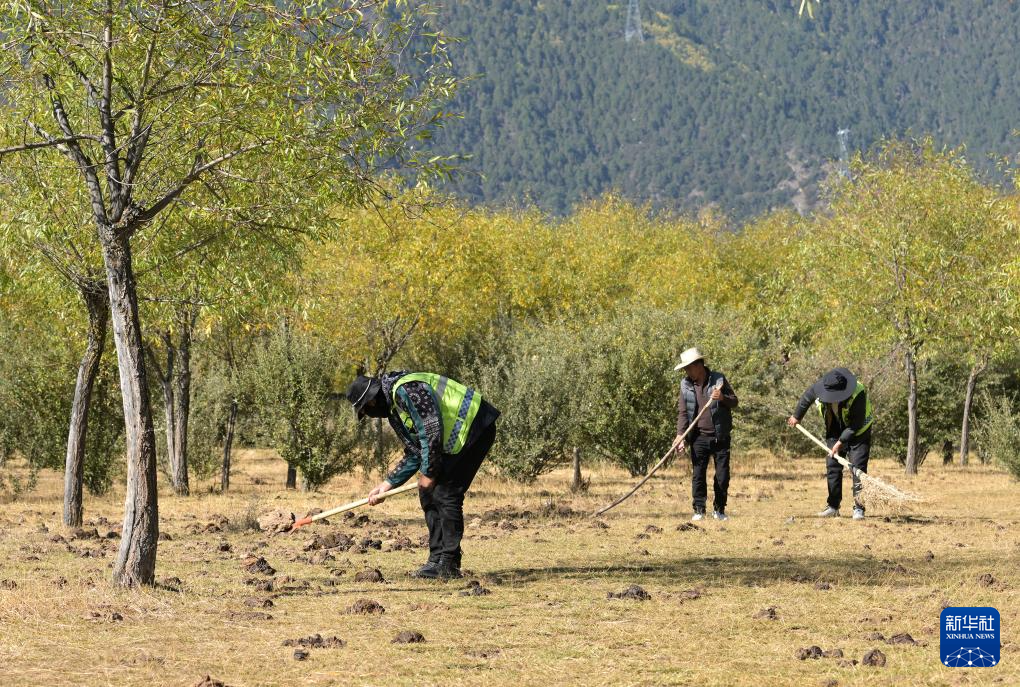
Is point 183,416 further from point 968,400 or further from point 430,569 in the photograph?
point 968,400

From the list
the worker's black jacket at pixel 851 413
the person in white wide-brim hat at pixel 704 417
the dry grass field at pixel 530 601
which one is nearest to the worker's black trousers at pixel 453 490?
the dry grass field at pixel 530 601

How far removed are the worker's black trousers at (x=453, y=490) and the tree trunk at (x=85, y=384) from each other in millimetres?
7090

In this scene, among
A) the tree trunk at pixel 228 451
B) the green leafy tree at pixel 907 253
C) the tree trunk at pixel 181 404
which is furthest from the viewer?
the green leafy tree at pixel 907 253

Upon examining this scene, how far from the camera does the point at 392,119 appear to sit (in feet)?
36.1

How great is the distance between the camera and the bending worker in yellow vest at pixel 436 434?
9.75 meters

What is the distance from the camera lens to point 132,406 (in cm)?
993

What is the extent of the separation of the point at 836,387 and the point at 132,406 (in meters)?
9.15

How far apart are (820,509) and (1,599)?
1269 cm

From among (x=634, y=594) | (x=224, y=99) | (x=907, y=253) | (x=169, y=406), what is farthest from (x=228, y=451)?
(x=634, y=594)

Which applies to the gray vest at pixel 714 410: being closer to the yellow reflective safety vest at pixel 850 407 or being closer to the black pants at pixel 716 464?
the black pants at pixel 716 464

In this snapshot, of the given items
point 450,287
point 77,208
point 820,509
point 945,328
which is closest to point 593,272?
point 450,287

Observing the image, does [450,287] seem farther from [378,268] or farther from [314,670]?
[314,670]

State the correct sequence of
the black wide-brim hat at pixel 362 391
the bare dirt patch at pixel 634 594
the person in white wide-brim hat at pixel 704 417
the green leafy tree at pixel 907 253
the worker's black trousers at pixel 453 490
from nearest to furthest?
the bare dirt patch at pixel 634 594, the black wide-brim hat at pixel 362 391, the worker's black trousers at pixel 453 490, the person in white wide-brim hat at pixel 704 417, the green leafy tree at pixel 907 253

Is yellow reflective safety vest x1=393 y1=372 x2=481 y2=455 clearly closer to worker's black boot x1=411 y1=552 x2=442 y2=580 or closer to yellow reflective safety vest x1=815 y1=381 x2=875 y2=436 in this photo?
worker's black boot x1=411 y1=552 x2=442 y2=580
